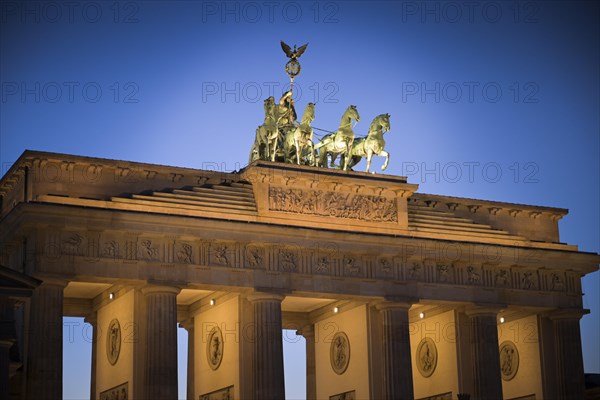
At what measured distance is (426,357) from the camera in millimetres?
55312

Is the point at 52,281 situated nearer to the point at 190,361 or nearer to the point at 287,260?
the point at 287,260

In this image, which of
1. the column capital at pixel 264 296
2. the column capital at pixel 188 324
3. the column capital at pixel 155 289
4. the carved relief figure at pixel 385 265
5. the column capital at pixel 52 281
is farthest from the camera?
the column capital at pixel 188 324

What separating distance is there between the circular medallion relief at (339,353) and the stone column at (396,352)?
2816mm

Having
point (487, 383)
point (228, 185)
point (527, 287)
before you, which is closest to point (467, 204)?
point (527, 287)

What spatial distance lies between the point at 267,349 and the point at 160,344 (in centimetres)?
440

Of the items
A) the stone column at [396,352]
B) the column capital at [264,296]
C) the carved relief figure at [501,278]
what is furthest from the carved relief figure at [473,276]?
the column capital at [264,296]

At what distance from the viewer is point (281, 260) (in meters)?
48.3

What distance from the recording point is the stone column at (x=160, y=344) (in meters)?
44.9

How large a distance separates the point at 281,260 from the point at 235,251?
1.98 metres

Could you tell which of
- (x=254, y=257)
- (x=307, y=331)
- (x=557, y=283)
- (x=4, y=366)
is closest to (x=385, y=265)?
(x=254, y=257)

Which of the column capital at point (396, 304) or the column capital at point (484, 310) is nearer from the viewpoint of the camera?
the column capital at point (396, 304)

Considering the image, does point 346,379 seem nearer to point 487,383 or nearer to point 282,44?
point 487,383

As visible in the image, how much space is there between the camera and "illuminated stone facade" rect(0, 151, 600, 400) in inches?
1779

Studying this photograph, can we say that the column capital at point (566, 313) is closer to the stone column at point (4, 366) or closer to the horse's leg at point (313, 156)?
the horse's leg at point (313, 156)
